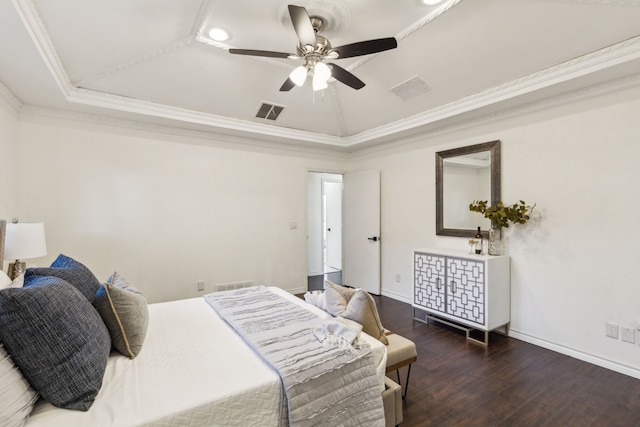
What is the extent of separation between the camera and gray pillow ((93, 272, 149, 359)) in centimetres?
157

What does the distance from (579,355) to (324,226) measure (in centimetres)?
458

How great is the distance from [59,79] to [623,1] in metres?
4.52

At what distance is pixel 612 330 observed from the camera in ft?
8.53

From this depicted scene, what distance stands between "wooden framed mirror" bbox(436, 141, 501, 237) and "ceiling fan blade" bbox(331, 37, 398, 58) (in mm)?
2223

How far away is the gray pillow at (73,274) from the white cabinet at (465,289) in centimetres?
330

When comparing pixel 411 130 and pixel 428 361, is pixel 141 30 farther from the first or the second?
pixel 428 361

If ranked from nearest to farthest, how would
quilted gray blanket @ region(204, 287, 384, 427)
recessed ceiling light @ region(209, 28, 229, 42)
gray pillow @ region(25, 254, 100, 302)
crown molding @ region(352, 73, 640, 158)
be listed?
quilted gray blanket @ region(204, 287, 384, 427) < gray pillow @ region(25, 254, 100, 302) < recessed ceiling light @ region(209, 28, 229, 42) < crown molding @ region(352, 73, 640, 158)

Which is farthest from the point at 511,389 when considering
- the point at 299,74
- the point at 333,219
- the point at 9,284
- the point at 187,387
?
the point at 333,219

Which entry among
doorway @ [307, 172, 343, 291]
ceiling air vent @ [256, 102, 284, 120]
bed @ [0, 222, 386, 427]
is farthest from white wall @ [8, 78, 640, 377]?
bed @ [0, 222, 386, 427]

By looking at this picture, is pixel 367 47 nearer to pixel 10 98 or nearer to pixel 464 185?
pixel 464 185

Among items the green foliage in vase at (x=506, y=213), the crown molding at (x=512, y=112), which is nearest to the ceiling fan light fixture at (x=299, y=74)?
the crown molding at (x=512, y=112)

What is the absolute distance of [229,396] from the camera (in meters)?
1.26

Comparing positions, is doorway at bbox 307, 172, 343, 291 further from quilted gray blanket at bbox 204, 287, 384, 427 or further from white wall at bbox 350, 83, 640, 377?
quilted gray blanket at bbox 204, 287, 384, 427

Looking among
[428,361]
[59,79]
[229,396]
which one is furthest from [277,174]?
[229,396]
